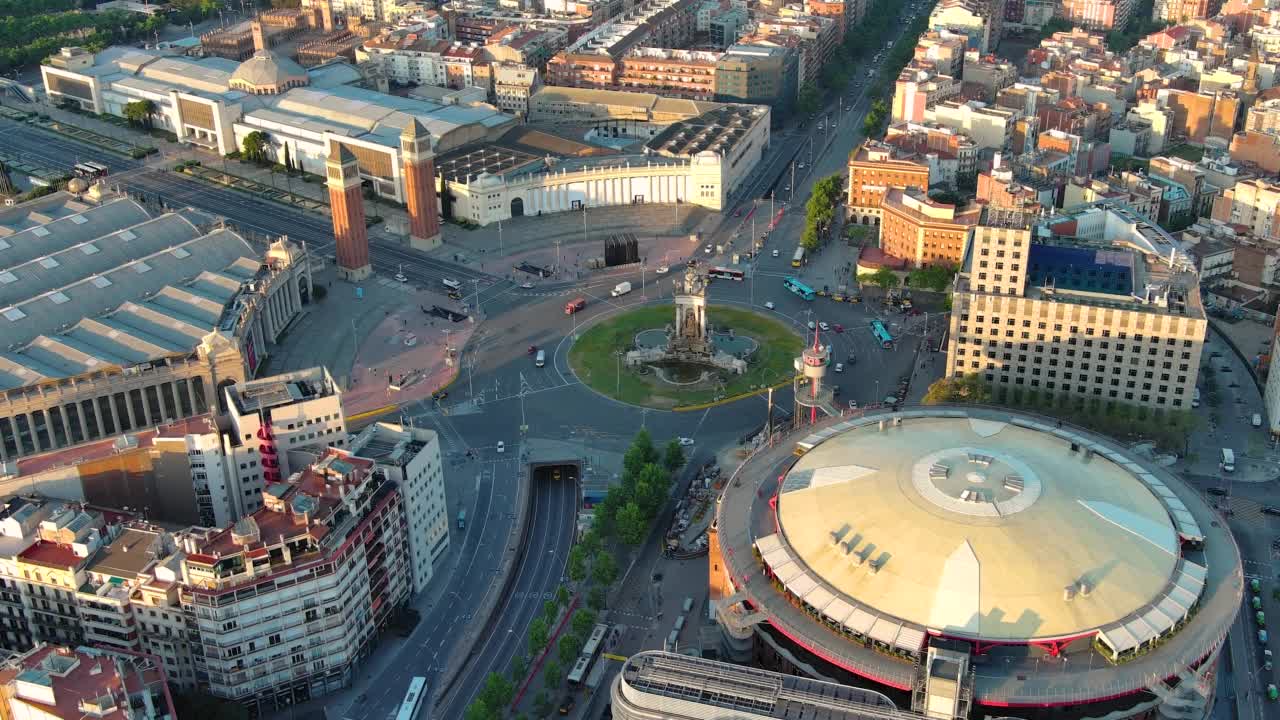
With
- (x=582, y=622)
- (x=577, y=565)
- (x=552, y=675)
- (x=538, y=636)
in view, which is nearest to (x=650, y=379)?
(x=577, y=565)

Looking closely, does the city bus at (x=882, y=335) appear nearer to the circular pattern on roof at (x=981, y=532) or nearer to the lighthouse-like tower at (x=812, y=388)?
the lighthouse-like tower at (x=812, y=388)

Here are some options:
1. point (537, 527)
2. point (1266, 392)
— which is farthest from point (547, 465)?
point (1266, 392)

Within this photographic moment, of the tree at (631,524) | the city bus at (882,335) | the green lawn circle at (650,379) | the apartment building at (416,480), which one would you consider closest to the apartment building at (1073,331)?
the city bus at (882,335)

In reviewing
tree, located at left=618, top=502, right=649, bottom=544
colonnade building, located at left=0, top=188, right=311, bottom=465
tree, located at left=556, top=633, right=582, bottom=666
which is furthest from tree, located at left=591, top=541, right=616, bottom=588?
colonnade building, located at left=0, top=188, right=311, bottom=465

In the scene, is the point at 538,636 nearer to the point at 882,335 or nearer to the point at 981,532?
the point at 981,532

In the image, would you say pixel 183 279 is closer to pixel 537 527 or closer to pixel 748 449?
pixel 537 527
